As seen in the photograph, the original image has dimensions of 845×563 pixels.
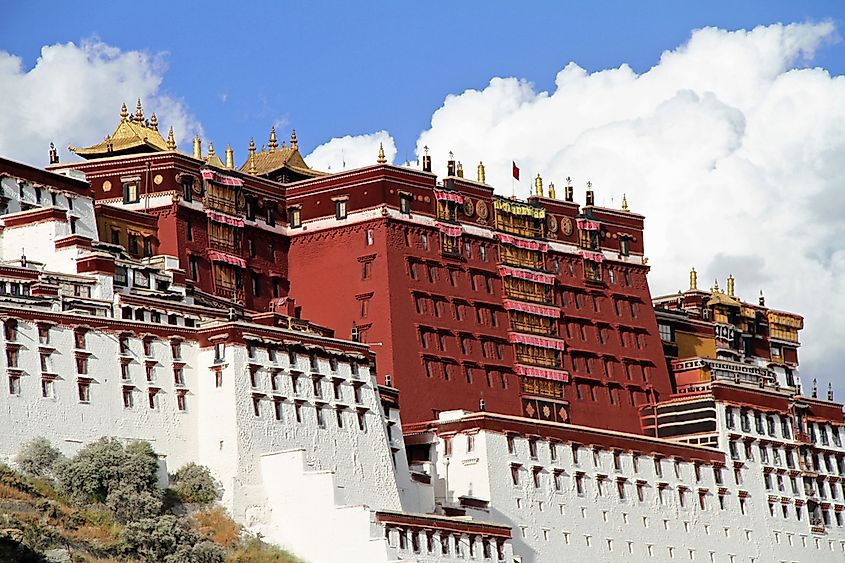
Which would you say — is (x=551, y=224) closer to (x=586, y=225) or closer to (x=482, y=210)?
(x=586, y=225)

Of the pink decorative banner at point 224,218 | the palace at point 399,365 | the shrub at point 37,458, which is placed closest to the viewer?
the shrub at point 37,458

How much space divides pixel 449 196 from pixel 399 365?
12625 mm

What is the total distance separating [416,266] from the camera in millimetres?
121312

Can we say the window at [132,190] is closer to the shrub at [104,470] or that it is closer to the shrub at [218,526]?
the shrub at [104,470]

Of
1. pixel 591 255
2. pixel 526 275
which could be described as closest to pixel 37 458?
pixel 526 275

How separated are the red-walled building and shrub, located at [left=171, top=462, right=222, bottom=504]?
15.8m

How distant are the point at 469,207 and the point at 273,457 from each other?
32101 millimetres

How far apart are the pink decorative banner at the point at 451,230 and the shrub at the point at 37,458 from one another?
37.6 meters

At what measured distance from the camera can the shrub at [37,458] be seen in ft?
297

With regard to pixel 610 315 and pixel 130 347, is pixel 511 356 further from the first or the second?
pixel 130 347

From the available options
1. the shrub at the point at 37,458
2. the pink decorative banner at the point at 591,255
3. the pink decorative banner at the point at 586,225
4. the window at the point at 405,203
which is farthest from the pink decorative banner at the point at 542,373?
the shrub at the point at 37,458

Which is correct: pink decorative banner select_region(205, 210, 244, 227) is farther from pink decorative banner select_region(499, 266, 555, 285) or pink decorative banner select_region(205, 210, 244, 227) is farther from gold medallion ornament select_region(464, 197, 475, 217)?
pink decorative banner select_region(499, 266, 555, 285)

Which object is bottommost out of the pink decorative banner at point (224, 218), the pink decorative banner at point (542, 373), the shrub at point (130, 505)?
the shrub at point (130, 505)

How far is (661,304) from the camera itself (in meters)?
148
